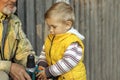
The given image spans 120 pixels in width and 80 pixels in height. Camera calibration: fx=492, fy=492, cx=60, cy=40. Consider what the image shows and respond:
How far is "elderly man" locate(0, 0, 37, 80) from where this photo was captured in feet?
14.5

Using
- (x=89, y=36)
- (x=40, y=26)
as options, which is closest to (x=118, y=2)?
(x=89, y=36)

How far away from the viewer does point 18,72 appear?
4.40 metres

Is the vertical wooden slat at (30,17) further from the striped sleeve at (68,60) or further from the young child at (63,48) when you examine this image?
the striped sleeve at (68,60)

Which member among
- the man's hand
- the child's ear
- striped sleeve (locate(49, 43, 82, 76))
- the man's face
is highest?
the man's face

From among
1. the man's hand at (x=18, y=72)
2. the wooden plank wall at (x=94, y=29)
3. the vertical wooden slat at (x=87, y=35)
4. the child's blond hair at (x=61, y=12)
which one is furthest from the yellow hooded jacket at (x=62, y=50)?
the vertical wooden slat at (x=87, y=35)

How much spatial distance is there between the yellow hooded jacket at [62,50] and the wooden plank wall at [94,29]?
5.63ft

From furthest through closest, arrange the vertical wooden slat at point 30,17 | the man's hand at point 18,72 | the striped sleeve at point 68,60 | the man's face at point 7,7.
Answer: the vertical wooden slat at point 30,17
the man's face at point 7,7
the man's hand at point 18,72
the striped sleeve at point 68,60

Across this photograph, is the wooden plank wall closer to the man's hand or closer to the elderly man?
the elderly man

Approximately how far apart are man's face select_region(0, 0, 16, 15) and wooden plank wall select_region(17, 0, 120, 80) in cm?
136

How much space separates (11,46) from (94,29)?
289 cm

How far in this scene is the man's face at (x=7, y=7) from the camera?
455 centimetres

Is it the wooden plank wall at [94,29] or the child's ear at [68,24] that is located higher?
the child's ear at [68,24]

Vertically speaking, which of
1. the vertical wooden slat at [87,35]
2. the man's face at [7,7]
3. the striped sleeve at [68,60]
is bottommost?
the vertical wooden slat at [87,35]

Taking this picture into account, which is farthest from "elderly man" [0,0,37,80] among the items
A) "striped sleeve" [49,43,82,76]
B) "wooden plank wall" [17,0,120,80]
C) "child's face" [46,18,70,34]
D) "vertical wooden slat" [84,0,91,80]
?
"vertical wooden slat" [84,0,91,80]
